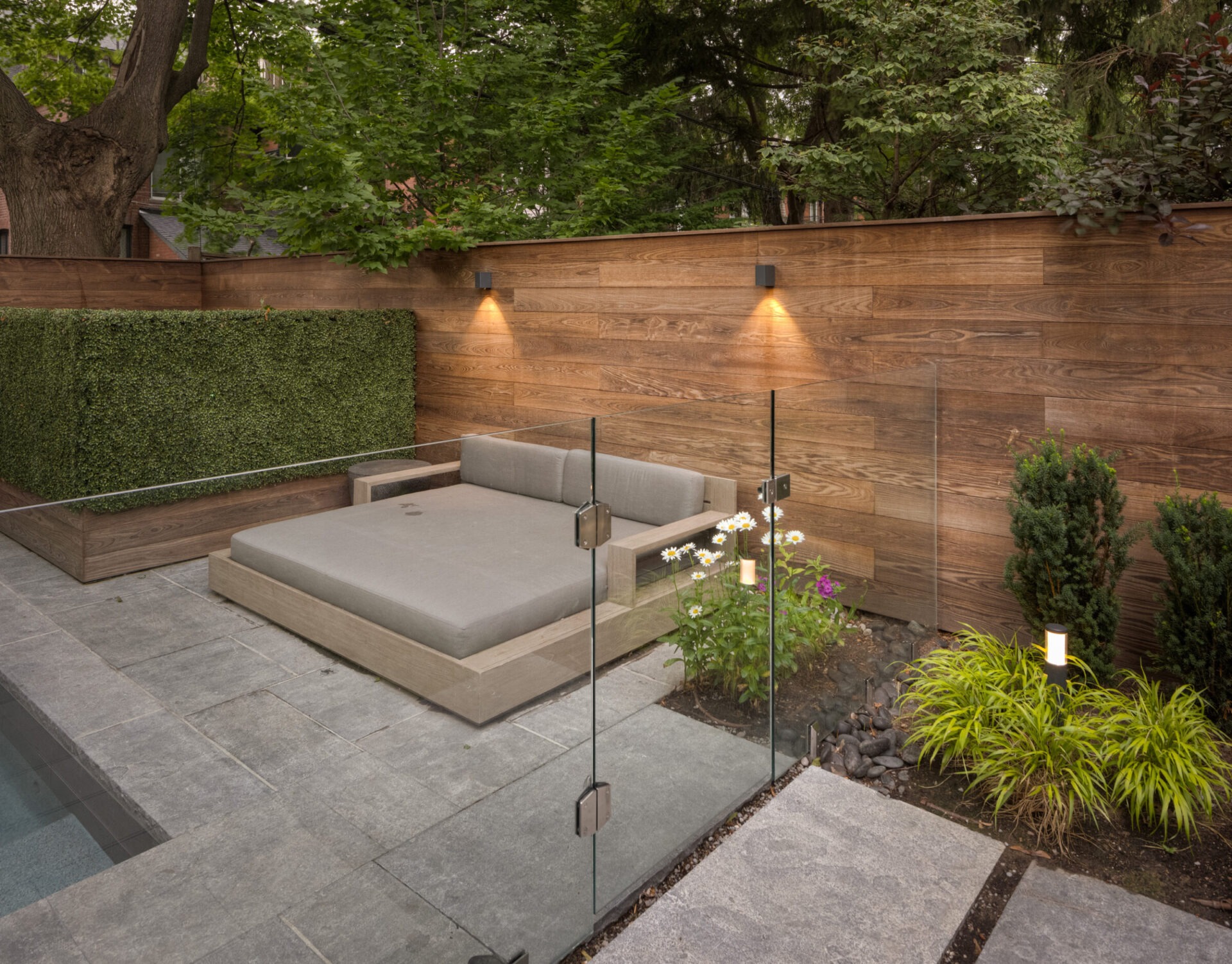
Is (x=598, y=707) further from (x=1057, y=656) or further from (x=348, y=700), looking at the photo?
(x=1057, y=656)

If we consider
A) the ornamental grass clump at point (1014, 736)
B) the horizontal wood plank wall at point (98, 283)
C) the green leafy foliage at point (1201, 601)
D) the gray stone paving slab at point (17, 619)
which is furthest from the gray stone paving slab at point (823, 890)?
the horizontal wood plank wall at point (98, 283)

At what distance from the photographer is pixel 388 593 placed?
1.65 metres

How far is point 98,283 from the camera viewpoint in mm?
7742

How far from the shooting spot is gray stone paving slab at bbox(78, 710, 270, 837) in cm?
125

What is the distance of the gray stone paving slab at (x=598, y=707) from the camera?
1.91 meters

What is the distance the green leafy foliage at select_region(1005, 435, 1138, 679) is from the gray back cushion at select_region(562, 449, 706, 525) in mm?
1591

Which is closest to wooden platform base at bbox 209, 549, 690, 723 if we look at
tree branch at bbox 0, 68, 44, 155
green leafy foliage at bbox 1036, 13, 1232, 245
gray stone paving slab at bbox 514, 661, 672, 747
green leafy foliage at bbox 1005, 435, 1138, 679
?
gray stone paving slab at bbox 514, 661, 672, 747

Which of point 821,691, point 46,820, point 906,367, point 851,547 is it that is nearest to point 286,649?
point 46,820

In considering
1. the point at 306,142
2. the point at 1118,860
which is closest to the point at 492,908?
the point at 1118,860

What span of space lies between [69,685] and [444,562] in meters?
0.70

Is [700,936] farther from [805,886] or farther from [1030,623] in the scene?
[1030,623]

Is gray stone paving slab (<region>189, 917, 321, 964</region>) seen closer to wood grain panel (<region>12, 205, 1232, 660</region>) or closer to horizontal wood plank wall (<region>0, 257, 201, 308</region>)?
wood grain panel (<region>12, 205, 1232, 660</region>)

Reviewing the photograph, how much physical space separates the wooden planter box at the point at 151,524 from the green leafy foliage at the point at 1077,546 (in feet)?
8.51

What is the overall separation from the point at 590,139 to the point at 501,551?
24.6 ft
